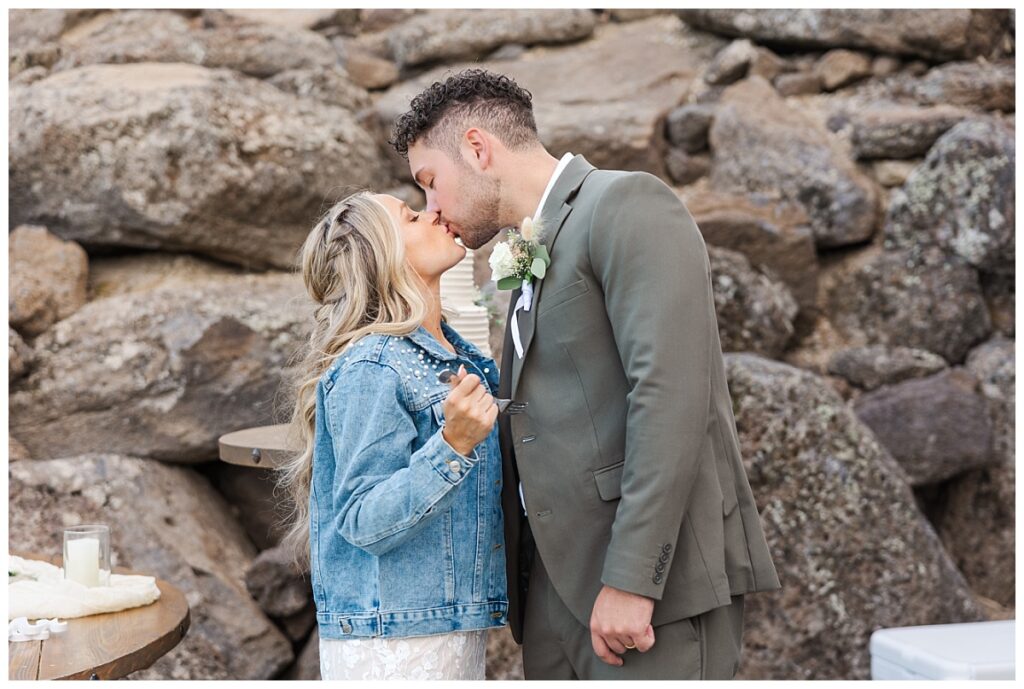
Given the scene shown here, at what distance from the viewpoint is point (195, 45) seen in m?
6.96

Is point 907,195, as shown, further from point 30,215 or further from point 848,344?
point 30,215

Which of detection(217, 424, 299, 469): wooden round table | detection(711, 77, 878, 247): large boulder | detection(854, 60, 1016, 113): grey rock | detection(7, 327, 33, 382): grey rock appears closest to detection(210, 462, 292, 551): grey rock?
detection(7, 327, 33, 382): grey rock

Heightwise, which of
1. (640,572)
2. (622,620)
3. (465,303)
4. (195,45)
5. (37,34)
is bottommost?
(622,620)

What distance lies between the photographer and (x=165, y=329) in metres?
5.40

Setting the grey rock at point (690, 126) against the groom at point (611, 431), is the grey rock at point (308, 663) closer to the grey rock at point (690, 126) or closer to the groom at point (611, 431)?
the groom at point (611, 431)

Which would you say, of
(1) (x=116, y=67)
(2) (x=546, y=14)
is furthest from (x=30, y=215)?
(2) (x=546, y=14)

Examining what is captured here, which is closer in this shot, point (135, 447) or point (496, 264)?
point (496, 264)

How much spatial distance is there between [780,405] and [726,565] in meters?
2.58

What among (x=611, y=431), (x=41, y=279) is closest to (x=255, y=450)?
(x=611, y=431)

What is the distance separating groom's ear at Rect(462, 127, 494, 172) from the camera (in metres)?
2.43

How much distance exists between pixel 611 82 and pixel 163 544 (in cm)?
452

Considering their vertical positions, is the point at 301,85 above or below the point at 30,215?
above

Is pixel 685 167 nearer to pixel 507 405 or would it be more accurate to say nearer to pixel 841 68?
pixel 841 68

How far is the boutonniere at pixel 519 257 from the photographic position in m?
2.30
